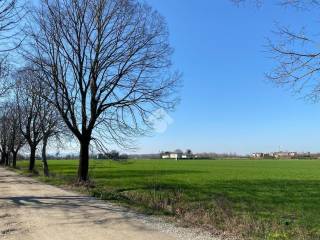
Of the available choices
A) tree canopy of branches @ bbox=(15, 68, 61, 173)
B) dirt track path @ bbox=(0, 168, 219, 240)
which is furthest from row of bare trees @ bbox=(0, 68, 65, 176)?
dirt track path @ bbox=(0, 168, 219, 240)

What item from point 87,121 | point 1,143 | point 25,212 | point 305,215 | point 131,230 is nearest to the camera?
point 131,230

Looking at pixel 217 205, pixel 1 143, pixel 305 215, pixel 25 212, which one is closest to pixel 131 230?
pixel 25 212

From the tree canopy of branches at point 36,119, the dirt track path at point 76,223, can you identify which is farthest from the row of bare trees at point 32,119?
the dirt track path at point 76,223

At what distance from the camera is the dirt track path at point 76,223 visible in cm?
1000

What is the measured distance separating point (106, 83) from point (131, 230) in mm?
18216

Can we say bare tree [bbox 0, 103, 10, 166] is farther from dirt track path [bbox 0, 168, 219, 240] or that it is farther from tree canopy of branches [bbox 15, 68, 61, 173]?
dirt track path [bbox 0, 168, 219, 240]

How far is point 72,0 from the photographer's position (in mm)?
26812

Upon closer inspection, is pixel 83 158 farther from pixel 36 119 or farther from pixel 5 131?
pixel 5 131

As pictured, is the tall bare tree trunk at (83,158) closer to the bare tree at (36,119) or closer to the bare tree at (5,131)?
the bare tree at (36,119)

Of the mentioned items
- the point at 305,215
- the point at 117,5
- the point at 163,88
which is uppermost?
the point at 117,5

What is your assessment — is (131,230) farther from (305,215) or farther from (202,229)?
(305,215)

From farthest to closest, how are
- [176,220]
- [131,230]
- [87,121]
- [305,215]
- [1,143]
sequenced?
[1,143]
[87,121]
[305,215]
[176,220]
[131,230]

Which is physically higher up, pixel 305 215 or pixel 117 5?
pixel 117 5

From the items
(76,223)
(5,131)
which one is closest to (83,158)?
(76,223)
